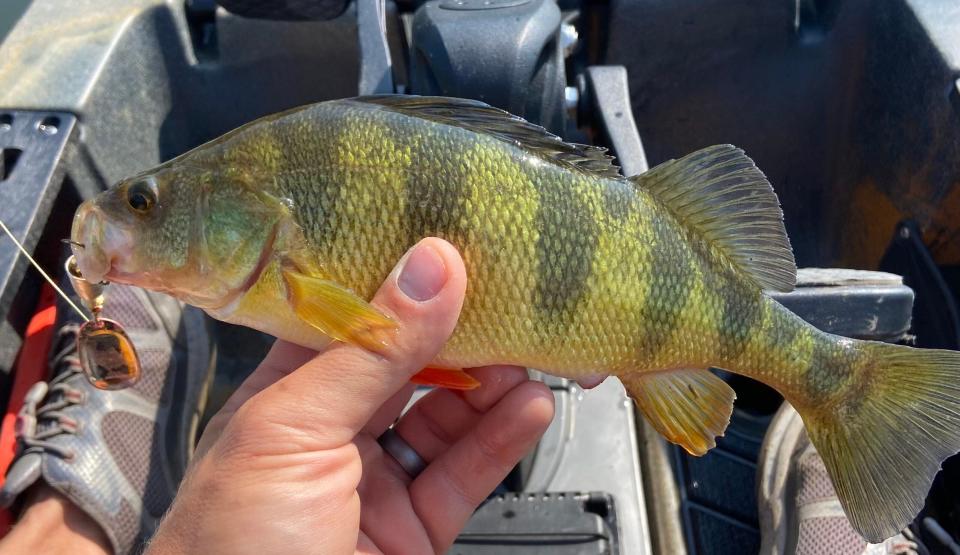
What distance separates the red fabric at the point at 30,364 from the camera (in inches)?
83.1

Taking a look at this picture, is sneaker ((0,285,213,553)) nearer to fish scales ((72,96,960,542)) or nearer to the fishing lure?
the fishing lure

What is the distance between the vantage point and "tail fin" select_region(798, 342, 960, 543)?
142 centimetres

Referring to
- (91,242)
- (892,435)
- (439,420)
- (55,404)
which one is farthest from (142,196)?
(892,435)

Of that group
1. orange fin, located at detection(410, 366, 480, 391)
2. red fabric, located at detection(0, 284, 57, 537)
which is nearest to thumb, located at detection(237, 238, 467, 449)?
orange fin, located at detection(410, 366, 480, 391)

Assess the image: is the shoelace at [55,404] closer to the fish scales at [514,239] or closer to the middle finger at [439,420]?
the middle finger at [439,420]

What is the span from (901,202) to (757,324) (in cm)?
172

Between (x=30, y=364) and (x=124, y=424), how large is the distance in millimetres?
443

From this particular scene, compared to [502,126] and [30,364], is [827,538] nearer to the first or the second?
[502,126]

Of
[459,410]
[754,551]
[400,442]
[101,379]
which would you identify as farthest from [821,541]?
[101,379]

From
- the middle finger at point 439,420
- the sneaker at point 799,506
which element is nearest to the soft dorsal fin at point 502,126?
the middle finger at point 439,420

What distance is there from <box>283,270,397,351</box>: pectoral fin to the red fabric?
1.41 m

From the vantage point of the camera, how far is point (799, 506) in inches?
74.3

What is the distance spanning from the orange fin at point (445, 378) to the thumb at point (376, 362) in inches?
4.7

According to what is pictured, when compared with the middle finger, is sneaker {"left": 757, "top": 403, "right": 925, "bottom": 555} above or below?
below
